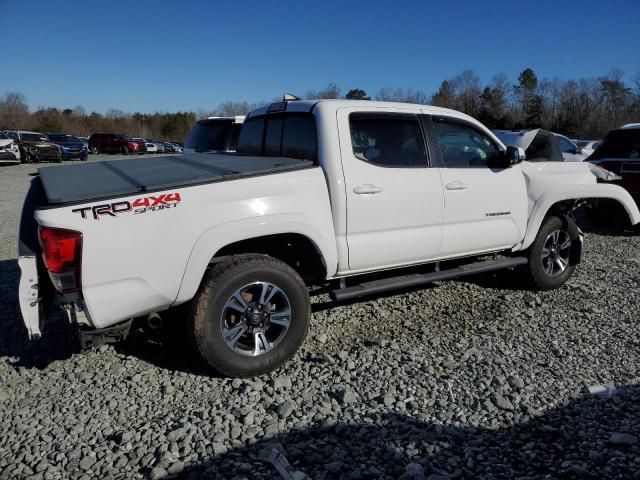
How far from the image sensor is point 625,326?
4.54 meters

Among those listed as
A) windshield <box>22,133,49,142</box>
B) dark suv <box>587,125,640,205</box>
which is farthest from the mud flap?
windshield <box>22,133,49,142</box>

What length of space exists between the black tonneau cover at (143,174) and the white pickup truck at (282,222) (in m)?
0.02

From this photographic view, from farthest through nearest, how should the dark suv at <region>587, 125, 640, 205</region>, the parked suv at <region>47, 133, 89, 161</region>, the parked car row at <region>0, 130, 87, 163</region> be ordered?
1. the parked suv at <region>47, 133, 89, 161</region>
2. the parked car row at <region>0, 130, 87, 163</region>
3. the dark suv at <region>587, 125, 640, 205</region>

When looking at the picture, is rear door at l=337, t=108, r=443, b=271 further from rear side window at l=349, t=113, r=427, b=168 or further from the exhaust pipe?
the exhaust pipe

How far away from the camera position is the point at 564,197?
17.2 ft

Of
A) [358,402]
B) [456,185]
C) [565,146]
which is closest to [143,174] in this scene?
[358,402]

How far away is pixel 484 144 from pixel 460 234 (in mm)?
1000

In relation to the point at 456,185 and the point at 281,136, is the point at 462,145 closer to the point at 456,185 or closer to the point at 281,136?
the point at 456,185

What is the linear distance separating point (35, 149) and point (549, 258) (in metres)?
25.2

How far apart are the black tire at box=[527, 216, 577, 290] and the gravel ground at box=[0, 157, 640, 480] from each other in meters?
0.48

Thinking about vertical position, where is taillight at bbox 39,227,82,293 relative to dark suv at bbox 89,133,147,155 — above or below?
below

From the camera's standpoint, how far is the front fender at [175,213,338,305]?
10.9 feet

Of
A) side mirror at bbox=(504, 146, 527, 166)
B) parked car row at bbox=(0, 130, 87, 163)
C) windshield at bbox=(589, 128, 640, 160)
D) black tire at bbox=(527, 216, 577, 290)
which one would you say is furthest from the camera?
parked car row at bbox=(0, 130, 87, 163)

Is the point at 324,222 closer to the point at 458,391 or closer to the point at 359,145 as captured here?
the point at 359,145
